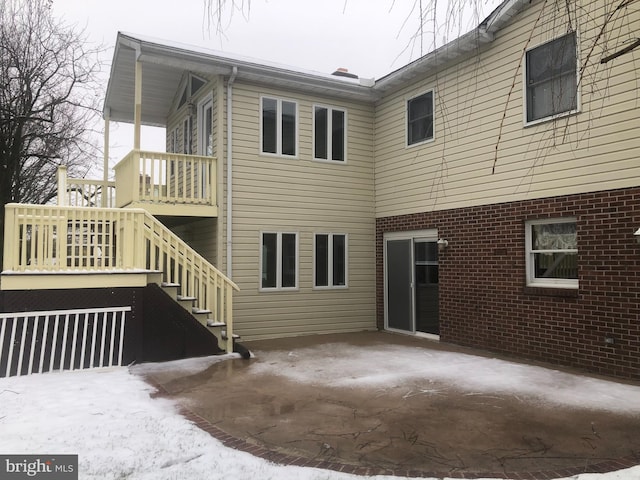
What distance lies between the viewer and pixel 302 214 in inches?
403

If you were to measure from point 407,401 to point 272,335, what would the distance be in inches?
187

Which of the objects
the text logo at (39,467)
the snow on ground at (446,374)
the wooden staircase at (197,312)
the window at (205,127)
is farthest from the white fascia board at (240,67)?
the text logo at (39,467)

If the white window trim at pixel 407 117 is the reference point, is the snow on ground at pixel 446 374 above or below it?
below

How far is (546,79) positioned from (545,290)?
3.25 meters

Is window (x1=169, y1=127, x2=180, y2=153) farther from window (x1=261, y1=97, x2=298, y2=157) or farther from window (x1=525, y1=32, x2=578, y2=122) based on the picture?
window (x1=525, y1=32, x2=578, y2=122)

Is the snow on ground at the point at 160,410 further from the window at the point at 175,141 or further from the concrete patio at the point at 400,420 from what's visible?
the window at the point at 175,141

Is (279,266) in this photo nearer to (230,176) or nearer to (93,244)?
(230,176)

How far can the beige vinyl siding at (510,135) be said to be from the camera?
6.43m

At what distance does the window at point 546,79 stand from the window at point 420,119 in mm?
2248

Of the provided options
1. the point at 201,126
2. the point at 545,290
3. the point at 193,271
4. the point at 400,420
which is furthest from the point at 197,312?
the point at 545,290

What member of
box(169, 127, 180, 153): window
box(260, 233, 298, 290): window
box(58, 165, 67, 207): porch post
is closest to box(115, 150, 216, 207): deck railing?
box(58, 165, 67, 207): porch post

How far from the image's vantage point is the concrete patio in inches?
148

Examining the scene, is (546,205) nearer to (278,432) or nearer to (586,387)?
(586,387)

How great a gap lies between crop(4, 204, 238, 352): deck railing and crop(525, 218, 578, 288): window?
4.90 meters
